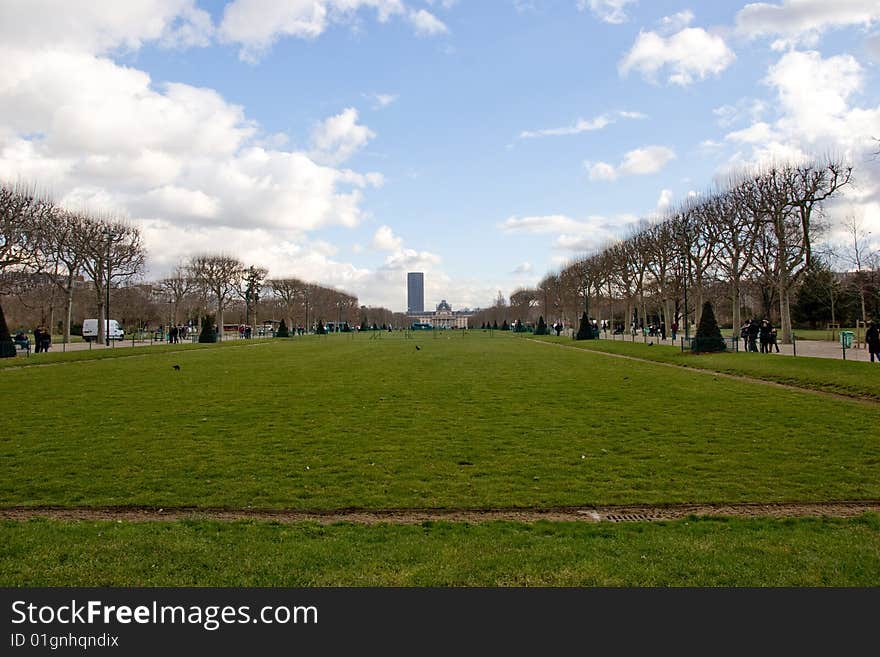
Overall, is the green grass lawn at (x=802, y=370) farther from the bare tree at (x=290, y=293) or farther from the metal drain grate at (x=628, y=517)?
the bare tree at (x=290, y=293)

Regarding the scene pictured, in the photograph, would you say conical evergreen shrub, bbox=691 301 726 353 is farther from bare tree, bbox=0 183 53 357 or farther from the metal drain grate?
bare tree, bbox=0 183 53 357

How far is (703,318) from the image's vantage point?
35.1 m

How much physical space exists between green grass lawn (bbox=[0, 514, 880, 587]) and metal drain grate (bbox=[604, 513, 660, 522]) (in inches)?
9.6

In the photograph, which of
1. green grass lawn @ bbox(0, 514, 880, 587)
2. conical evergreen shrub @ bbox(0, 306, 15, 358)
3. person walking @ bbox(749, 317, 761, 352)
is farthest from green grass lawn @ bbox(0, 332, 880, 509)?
conical evergreen shrub @ bbox(0, 306, 15, 358)

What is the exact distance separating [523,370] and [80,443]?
692 inches

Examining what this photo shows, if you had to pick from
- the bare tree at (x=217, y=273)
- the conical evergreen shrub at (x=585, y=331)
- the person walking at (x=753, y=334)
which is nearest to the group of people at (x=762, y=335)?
Result: the person walking at (x=753, y=334)

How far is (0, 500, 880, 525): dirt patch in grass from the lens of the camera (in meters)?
6.75

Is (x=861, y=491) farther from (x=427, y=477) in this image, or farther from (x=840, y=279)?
(x=840, y=279)

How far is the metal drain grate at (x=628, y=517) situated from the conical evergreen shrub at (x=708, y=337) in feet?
95.7

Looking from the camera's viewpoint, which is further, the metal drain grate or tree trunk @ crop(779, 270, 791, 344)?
tree trunk @ crop(779, 270, 791, 344)

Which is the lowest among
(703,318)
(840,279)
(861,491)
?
(861,491)

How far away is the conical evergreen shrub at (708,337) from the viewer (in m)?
33.6

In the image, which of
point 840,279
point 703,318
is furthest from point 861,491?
point 840,279

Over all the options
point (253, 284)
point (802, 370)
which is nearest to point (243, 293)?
point (253, 284)
